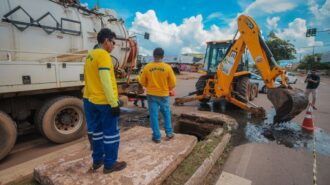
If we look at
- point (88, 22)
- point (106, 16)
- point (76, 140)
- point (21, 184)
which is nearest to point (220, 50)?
point (106, 16)

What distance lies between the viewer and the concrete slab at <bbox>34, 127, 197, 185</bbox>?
227cm

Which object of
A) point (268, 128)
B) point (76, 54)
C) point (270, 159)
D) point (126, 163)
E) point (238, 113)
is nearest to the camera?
point (126, 163)

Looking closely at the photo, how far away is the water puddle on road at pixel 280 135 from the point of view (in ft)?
13.8

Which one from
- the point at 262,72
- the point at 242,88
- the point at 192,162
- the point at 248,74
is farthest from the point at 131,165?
the point at 248,74

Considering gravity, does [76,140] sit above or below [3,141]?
below

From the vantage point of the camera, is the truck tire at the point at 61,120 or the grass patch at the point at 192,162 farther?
the truck tire at the point at 61,120

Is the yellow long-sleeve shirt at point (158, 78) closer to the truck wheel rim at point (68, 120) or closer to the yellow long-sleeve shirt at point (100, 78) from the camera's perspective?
the yellow long-sleeve shirt at point (100, 78)

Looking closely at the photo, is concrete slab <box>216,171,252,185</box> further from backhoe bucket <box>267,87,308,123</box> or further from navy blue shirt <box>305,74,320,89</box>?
navy blue shirt <box>305,74,320,89</box>

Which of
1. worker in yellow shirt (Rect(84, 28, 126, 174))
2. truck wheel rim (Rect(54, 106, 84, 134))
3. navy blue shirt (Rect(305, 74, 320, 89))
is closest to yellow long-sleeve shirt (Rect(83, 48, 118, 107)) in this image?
worker in yellow shirt (Rect(84, 28, 126, 174))

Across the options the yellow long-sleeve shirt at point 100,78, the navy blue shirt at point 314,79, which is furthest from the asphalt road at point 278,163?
the navy blue shirt at point 314,79

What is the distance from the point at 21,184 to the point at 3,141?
47.1 inches

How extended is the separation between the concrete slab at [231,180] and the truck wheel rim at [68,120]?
10.5ft

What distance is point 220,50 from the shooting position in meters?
7.99

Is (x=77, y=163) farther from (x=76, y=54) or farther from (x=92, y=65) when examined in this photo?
(x=76, y=54)
